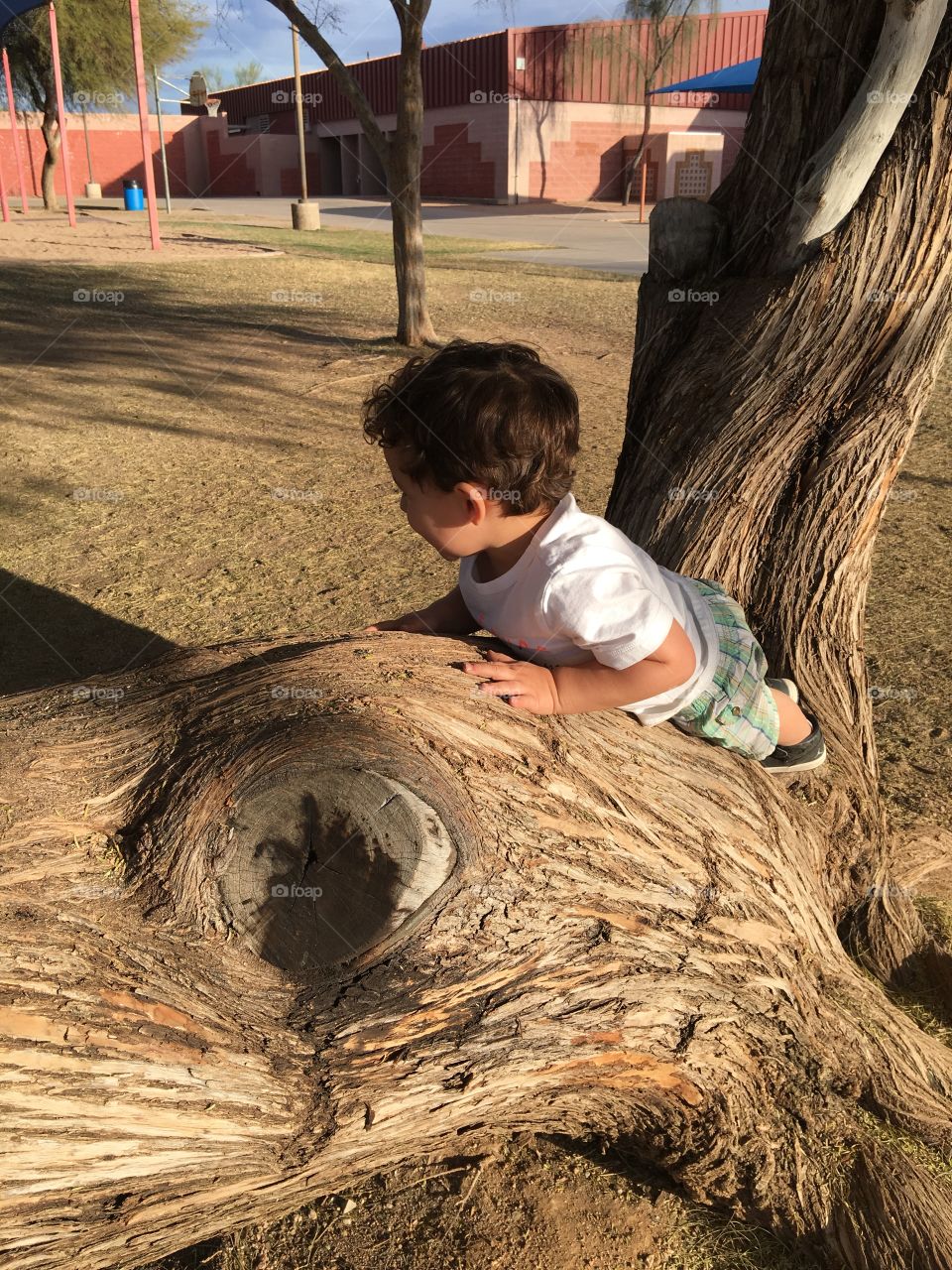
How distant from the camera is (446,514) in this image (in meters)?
2.06

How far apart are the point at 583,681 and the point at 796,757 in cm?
101

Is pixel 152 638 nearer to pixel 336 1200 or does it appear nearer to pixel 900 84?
pixel 336 1200

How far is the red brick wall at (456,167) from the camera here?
35438 mm

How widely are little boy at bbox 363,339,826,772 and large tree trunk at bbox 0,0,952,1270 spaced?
4.7 inches

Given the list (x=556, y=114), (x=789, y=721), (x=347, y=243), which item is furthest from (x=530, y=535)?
(x=556, y=114)

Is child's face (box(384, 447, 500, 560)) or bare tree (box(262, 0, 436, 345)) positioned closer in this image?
child's face (box(384, 447, 500, 560))

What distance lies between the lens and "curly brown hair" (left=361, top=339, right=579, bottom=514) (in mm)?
1953

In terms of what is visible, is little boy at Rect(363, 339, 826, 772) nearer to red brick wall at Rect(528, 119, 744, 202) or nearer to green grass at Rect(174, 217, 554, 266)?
green grass at Rect(174, 217, 554, 266)

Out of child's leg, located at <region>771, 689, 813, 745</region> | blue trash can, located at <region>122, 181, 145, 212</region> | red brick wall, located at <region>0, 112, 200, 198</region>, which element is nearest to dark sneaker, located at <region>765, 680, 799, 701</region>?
child's leg, located at <region>771, 689, 813, 745</region>

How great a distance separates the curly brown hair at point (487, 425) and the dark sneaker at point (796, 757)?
3.64 feet

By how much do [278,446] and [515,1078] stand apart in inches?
250

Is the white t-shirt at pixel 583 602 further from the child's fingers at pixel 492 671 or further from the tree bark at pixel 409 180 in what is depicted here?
the tree bark at pixel 409 180

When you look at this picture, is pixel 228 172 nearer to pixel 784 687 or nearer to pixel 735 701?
pixel 784 687

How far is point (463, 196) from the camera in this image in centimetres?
3728
